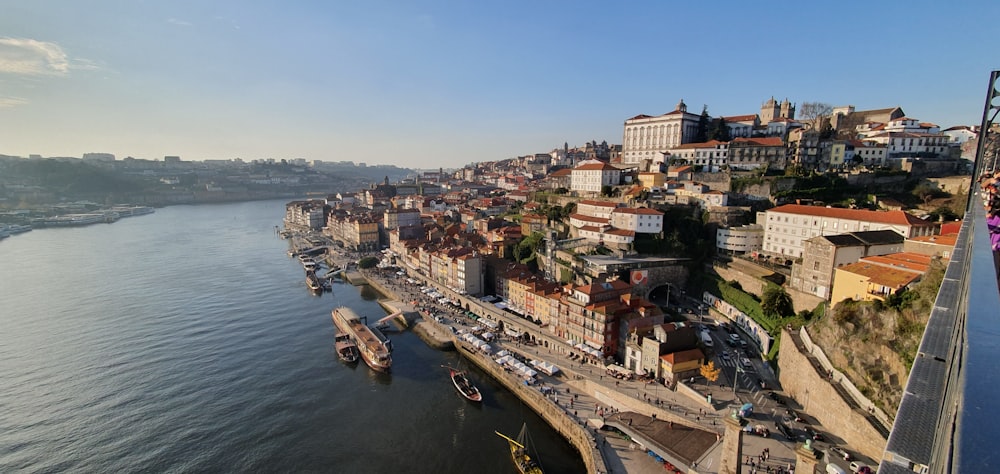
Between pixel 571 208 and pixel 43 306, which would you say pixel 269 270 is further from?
pixel 571 208

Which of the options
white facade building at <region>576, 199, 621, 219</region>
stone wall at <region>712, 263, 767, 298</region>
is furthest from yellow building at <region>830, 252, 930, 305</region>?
white facade building at <region>576, 199, 621, 219</region>

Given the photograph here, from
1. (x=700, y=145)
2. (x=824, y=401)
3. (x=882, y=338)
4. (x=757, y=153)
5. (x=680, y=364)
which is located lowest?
(x=680, y=364)

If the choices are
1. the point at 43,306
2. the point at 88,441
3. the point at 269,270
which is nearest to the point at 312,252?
the point at 269,270

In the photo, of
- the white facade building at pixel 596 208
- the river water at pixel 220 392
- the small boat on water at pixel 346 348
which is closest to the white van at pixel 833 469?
the river water at pixel 220 392

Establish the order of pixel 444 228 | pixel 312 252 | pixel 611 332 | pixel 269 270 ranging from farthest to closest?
pixel 312 252 < pixel 444 228 < pixel 269 270 < pixel 611 332

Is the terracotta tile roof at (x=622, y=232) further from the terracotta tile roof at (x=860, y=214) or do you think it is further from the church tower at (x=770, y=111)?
the church tower at (x=770, y=111)

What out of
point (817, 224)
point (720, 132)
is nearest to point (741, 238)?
point (817, 224)

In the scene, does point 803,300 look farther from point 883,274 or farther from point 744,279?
point 883,274
